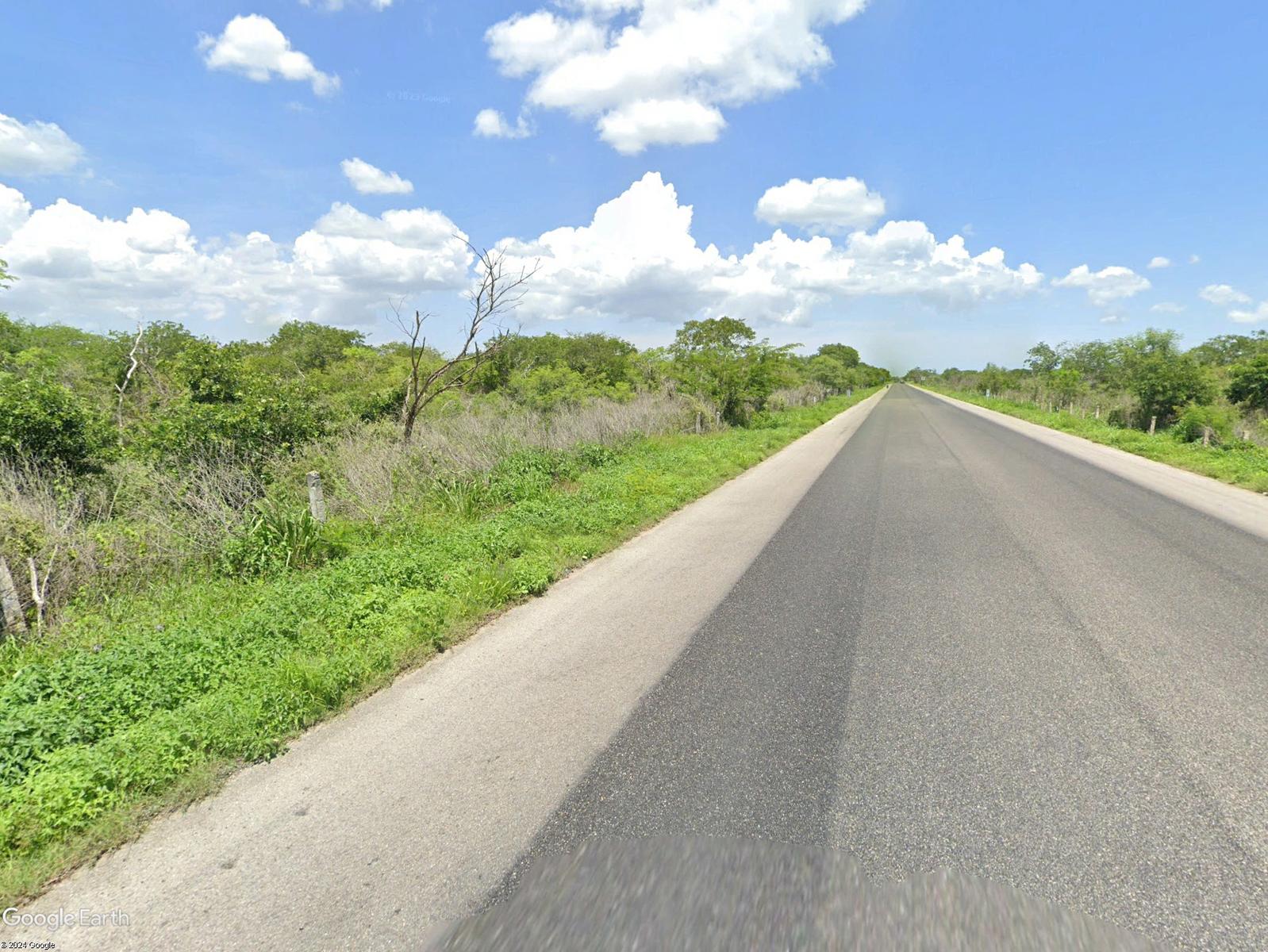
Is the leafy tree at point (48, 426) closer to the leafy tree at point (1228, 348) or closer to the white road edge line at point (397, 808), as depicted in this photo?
the white road edge line at point (397, 808)

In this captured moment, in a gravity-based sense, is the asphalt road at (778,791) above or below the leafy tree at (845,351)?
below

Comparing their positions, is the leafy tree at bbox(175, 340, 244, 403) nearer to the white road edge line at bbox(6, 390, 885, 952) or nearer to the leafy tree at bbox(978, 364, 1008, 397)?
the white road edge line at bbox(6, 390, 885, 952)

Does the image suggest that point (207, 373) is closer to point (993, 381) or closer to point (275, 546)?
point (275, 546)

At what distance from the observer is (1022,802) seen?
263 centimetres

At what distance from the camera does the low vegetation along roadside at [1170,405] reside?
14312 millimetres

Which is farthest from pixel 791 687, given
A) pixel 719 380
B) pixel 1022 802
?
pixel 719 380

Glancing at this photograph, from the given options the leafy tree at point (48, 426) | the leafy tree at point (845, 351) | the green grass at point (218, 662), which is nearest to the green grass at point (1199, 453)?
the green grass at point (218, 662)

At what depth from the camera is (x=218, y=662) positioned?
162 inches

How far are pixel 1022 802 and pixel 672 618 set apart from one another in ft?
9.29

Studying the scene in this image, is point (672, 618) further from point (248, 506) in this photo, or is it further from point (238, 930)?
point (248, 506)

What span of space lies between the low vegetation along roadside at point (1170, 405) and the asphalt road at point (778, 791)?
1090 centimetres

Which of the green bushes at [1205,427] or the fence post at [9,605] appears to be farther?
the green bushes at [1205,427]


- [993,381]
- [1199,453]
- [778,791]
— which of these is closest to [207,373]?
[778,791]

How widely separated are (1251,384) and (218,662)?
36102mm
